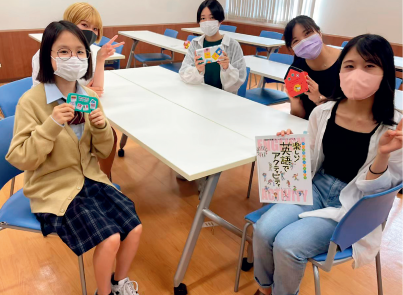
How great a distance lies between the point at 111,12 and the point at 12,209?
16.3 ft

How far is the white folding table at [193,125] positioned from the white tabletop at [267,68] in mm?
816

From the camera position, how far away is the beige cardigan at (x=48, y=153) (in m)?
1.33

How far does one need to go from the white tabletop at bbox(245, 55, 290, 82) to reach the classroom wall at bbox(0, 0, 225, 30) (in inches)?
122

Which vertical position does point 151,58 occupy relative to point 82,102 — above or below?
below

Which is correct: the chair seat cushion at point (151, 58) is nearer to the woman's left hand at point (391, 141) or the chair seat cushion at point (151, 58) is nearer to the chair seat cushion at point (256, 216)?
the chair seat cushion at point (256, 216)

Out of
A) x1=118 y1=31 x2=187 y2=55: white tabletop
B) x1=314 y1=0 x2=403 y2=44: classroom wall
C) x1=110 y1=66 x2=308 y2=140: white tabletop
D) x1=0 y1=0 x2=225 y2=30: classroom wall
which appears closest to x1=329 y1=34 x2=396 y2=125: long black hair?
x1=110 y1=66 x2=308 y2=140: white tabletop

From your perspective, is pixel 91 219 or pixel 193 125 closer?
pixel 91 219

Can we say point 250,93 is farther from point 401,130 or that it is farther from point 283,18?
point 283,18

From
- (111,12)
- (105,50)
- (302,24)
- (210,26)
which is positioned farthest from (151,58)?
(302,24)

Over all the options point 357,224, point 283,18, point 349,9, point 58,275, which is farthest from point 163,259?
point 283,18

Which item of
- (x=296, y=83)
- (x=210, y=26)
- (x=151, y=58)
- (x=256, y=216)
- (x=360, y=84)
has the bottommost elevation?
(x=256, y=216)

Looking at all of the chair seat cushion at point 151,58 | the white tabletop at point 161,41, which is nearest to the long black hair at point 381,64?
the white tabletop at point 161,41

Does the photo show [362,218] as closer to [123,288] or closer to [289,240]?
[289,240]

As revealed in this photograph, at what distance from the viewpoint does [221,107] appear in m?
2.07
